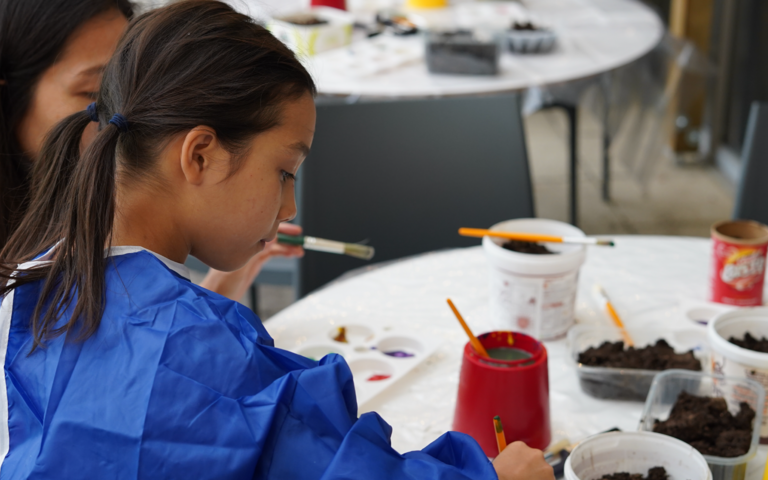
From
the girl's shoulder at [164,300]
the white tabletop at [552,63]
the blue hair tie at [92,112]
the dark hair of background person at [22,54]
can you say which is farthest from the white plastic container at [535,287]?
the white tabletop at [552,63]

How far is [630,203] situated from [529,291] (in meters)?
2.54

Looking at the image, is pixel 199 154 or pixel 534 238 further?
pixel 534 238

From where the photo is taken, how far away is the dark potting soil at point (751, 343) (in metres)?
0.86

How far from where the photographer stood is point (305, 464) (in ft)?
1.98

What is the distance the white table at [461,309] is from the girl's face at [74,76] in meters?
0.42

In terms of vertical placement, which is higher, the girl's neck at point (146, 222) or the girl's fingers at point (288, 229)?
the girl's neck at point (146, 222)

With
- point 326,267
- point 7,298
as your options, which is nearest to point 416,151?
point 326,267

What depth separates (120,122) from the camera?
73 centimetres

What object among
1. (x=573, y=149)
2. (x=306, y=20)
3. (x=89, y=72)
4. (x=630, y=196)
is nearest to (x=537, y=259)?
(x=89, y=72)

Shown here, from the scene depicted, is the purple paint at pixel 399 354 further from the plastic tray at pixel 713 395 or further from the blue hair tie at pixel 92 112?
the blue hair tie at pixel 92 112

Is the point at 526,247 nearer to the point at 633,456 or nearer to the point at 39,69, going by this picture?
the point at 633,456

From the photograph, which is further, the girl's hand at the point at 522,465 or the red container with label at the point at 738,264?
the red container with label at the point at 738,264

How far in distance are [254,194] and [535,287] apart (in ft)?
1.43

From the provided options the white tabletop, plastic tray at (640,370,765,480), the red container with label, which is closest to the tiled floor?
the white tabletop
